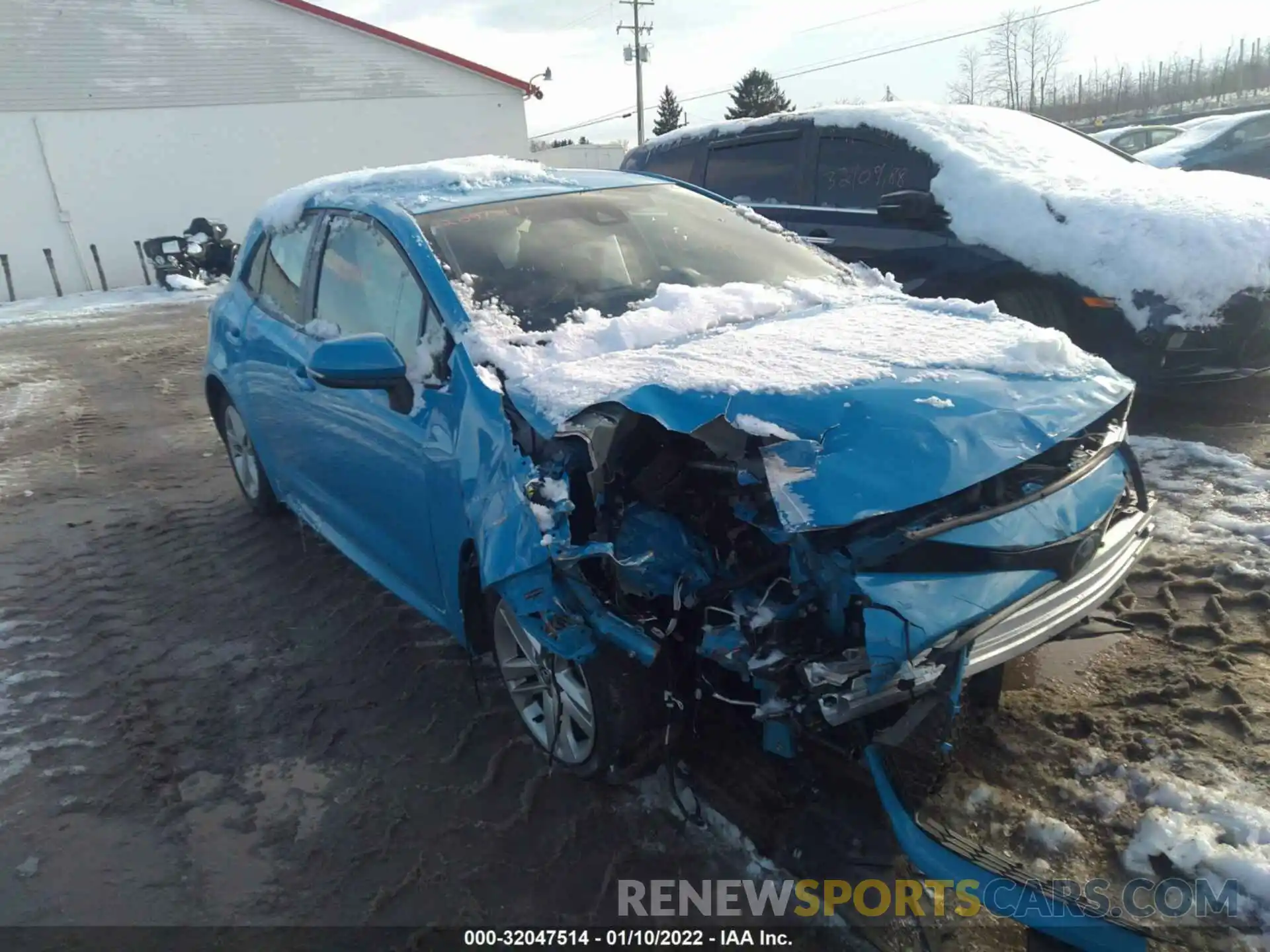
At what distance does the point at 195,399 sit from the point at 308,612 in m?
5.60

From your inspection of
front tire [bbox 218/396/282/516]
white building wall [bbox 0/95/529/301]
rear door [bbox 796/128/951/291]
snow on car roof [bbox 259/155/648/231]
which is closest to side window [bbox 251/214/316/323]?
snow on car roof [bbox 259/155/648/231]

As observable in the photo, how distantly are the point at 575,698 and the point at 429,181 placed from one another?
7.76 ft

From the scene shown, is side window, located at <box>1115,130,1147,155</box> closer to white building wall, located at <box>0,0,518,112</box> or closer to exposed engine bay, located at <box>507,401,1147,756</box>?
white building wall, located at <box>0,0,518,112</box>

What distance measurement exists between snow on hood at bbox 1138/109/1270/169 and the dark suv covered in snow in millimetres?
10412

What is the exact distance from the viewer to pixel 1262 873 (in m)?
2.17

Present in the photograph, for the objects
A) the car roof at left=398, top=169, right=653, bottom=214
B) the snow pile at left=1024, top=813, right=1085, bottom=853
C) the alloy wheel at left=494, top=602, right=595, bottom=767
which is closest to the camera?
the snow pile at left=1024, top=813, right=1085, bottom=853

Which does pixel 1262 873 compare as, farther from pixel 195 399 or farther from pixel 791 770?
pixel 195 399

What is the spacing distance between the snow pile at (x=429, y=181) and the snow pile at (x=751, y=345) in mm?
912

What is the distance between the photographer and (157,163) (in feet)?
74.2

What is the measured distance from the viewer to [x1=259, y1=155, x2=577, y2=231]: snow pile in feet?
12.5

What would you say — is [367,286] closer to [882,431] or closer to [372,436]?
[372,436]

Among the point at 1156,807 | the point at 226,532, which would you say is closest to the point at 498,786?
the point at 1156,807

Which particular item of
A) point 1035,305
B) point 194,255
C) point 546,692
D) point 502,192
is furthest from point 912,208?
point 194,255

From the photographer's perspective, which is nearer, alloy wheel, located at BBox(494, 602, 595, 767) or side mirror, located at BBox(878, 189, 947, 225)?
alloy wheel, located at BBox(494, 602, 595, 767)
